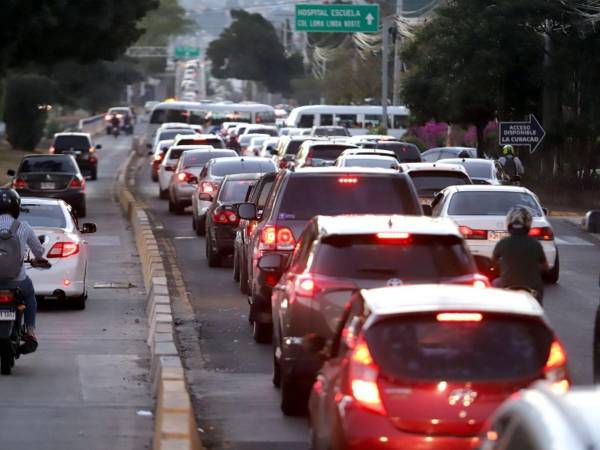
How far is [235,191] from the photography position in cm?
2612

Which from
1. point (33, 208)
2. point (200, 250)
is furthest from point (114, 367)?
point (200, 250)

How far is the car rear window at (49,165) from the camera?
3847 centimetres

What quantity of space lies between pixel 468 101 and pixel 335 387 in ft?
141

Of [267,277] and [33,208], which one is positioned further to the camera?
[33,208]

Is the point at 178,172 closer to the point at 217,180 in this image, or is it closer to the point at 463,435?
the point at 217,180

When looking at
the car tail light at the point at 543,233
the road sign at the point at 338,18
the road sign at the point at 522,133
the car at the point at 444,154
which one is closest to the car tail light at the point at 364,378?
the car tail light at the point at 543,233

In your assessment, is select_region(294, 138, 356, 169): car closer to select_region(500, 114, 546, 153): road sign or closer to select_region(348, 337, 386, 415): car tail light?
select_region(500, 114, 546, 153): road sign

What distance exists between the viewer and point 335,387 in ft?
27.8

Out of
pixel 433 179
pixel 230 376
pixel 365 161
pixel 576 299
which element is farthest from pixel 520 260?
pixel 365 161

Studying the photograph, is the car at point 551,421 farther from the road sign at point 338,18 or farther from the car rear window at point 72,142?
the road sign at point 338,18

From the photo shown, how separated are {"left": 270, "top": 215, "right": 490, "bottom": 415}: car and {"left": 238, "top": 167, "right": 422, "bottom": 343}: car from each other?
3828 mm

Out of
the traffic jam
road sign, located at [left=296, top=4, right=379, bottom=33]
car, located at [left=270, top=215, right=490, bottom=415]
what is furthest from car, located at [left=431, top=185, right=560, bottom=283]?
road sign, located at [left=296, top=4, right=379, bottom=33]

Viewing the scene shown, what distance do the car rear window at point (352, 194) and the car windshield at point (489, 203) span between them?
6.86 m

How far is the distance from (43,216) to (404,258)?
10.2m
